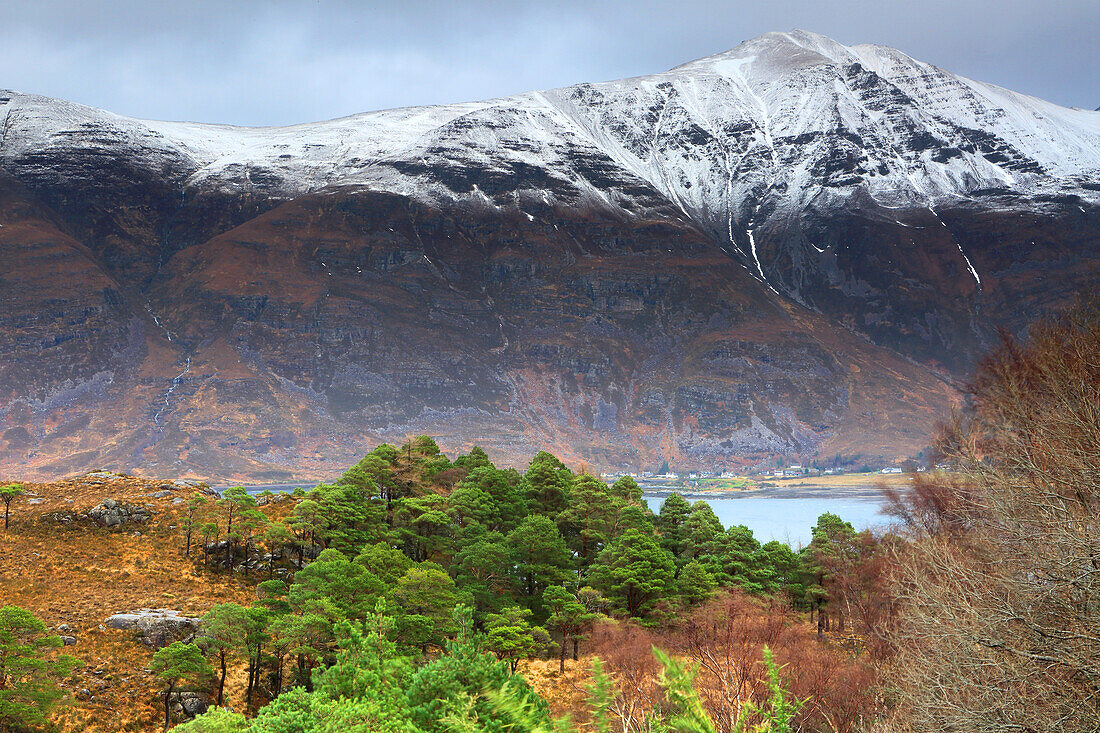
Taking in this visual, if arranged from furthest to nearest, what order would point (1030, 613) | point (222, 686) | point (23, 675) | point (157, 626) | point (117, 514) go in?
point (117, 514) → point (157, 626) → point (222, 686) → point (23, 675) → point (1030, 613)

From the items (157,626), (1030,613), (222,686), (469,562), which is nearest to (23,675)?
(157,626)

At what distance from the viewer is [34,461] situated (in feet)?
603

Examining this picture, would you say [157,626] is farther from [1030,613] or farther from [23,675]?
[1030,613]

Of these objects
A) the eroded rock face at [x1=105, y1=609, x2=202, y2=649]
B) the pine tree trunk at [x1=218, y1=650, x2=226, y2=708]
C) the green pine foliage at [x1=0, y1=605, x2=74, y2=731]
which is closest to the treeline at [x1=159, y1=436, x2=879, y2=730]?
the pine tree trunk at [x1=218, y1=650, x2=226, y2=708]

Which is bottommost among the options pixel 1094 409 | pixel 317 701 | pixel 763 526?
pixel 763 526

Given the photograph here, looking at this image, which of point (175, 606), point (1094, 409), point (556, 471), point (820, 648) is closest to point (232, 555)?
point (175, 606)

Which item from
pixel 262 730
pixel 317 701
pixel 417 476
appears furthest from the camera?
pixel 417 476

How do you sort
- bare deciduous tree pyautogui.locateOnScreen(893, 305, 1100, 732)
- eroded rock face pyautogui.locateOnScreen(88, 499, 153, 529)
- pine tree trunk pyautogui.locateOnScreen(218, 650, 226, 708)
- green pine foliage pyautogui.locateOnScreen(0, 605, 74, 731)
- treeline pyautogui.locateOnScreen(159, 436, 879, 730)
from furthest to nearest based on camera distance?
1. eroded rock face pyautogui.locateOnScreen(88, 499, 153, 529)
2. treeline pyautogui.locateOnScreen(159, 436, 879, 730)
3. pine tree trunk pyautogui.locateOnScreen(218, 650, 226, 708)
4. green pine foliage pyautogui.locateOnScreen(0, 605, 74, 731)
5. bare deciduous tree pyautogui.locateOnScreen(893, 305, 1100, 732)

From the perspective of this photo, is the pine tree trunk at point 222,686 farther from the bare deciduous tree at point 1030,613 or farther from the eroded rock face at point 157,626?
the bare deciduous tree at point 1030,613

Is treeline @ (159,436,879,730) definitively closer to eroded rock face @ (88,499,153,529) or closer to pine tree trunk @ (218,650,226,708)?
pine tree trunk @ (218,650,226,708)

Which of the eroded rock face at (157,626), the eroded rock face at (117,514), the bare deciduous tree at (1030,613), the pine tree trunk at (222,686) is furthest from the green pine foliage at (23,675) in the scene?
the bare deciduous tree at (1030,613)

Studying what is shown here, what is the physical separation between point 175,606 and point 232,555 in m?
7.37

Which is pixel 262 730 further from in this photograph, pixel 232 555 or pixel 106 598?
pixel 232 555

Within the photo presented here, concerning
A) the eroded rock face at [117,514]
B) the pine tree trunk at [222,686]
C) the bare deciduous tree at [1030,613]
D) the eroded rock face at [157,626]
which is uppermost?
the bare deciduous tree at [1030,613]
